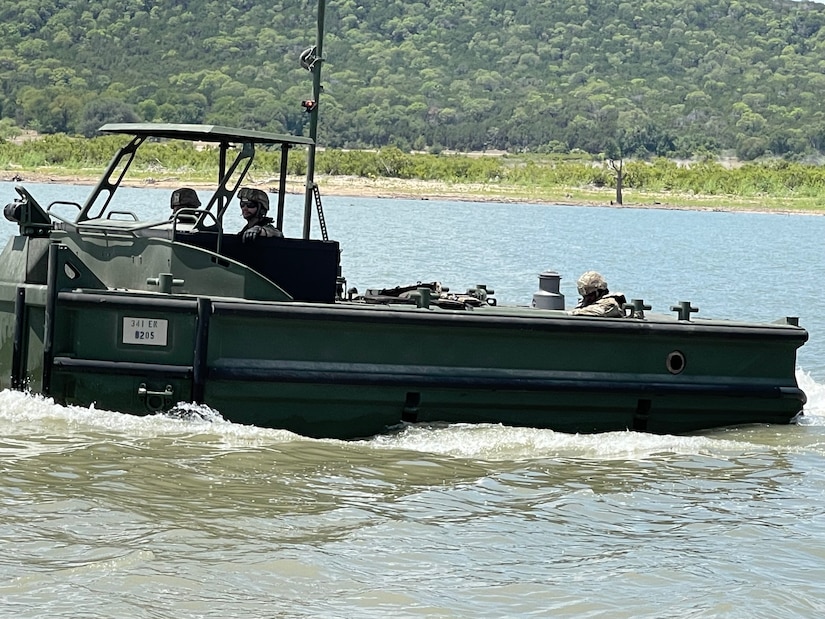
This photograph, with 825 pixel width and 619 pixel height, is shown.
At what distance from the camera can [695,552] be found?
832cm

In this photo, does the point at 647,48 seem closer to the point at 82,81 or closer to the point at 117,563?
the point at 82,81

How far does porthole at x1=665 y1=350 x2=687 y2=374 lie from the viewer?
10781 millimetres

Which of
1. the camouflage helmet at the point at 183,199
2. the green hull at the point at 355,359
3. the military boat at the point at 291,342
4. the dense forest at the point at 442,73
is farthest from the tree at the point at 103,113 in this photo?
the green hull at the point at 355,359

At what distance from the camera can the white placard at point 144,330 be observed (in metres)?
9.73

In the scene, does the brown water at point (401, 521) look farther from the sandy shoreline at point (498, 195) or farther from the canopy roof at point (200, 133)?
the sandy shoreline at point (498, 195)

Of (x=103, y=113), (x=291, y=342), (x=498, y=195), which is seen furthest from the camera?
(x=103, y=113)

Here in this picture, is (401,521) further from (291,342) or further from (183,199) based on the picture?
(183,199)

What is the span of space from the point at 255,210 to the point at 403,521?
115 inches

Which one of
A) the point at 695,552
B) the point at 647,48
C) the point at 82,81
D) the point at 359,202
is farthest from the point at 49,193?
the point at 647,48

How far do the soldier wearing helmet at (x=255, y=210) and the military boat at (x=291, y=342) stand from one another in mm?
101

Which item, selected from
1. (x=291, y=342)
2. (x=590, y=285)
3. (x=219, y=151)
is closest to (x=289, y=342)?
(x=291, y=342)

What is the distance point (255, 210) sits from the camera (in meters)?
10.6

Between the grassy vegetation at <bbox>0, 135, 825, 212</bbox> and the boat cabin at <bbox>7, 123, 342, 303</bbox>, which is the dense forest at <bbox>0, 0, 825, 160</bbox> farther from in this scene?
the boat cabin at <bbox>7, 123, 342, 303</bbox>

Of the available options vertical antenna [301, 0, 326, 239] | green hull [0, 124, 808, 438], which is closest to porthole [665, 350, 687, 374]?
green hull [0, 124, 808, 438]
